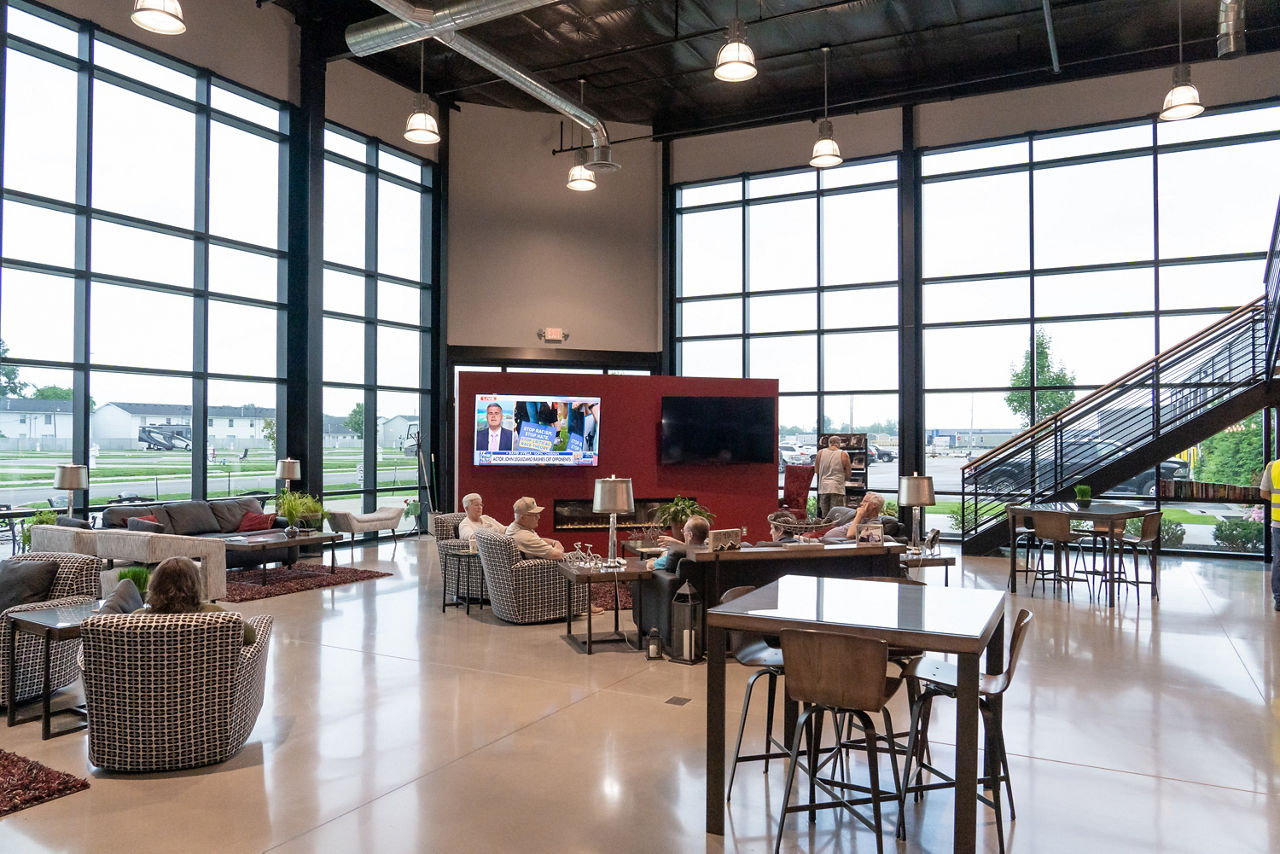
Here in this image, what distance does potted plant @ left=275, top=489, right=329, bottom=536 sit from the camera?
9.99 metres

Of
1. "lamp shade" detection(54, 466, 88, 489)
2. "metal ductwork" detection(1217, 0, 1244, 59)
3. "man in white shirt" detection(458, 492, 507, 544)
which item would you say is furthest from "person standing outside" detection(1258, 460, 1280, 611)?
"lamp shade" detection(54, 466, 88, 489)

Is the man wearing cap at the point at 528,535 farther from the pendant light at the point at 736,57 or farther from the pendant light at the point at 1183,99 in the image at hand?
the pendant light at the point at 1183,99

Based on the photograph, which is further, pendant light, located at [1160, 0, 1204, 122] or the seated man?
pendant light, located at [1160, 0, 1204, 122]

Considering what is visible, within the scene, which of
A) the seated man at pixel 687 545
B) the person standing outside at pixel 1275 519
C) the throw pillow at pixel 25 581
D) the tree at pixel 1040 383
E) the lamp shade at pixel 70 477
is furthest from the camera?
the tree at pixel 1040 383

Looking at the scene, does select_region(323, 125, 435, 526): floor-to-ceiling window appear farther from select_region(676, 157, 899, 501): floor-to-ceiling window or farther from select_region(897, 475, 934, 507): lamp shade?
select_region(897, 475, 934, 507): lamp shade


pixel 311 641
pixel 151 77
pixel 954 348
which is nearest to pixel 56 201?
pixel 151 77

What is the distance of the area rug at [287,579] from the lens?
27.9 ft

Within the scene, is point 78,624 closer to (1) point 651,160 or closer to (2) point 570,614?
(2) point 570,614

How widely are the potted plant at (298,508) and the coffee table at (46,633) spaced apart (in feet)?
16.0

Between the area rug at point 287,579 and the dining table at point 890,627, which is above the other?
the dining table at point 890,627

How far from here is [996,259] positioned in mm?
12430

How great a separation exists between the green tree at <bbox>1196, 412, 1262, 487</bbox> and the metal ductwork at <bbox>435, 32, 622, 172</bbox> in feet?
29.2

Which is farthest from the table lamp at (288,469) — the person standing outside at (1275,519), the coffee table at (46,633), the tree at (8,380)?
the person standing outside at (1275,519)

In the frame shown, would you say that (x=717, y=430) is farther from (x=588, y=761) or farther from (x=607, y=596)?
(x=588, y=761)
